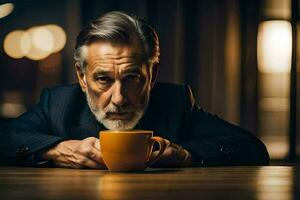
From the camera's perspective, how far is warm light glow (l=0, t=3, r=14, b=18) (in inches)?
161

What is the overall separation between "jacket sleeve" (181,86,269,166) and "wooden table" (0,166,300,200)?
29cm

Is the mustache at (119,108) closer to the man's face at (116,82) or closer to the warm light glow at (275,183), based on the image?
the man's face at (116,82)

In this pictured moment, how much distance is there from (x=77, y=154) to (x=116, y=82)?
1.35 feet

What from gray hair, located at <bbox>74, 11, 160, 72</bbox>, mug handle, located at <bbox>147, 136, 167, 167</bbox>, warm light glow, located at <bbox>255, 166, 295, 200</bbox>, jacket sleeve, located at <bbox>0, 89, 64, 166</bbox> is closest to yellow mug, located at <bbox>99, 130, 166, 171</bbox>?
mug handle, located at <bbox>147, 136, 167, 167</bbox>

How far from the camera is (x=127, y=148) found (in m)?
1.30

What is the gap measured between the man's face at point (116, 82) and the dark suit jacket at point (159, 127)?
134 mm

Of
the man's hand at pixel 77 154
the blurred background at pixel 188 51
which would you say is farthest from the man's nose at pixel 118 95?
the blurred background at pixel 188 51

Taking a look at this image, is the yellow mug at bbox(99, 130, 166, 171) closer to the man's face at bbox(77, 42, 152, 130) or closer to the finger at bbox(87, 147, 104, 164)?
the finger at bbox(87, 147, 104, 164)

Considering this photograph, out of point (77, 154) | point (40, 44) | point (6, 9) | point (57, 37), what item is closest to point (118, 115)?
point (77, 154)

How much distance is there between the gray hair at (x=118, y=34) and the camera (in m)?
1.89

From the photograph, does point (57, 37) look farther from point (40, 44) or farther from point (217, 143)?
point (217, 143)

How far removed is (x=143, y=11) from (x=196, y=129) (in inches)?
67.9

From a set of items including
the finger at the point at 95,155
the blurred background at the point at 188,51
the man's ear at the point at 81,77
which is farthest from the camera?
the blurred background at the point at 188,51

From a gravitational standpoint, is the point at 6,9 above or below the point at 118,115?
above
